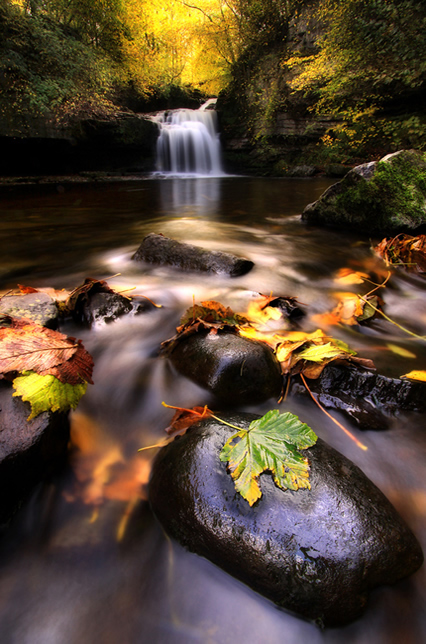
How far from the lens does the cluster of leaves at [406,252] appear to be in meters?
3.65

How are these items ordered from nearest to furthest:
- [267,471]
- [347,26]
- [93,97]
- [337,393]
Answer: [267,471] < [337,393] < [347,26] < [93,97]

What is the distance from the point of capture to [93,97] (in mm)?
16047

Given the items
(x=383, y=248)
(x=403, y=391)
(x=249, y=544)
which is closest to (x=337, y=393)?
(x=403, y=391)

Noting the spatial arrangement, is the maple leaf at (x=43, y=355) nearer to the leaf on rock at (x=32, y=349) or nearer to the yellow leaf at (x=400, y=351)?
the leaf on rock at (x=32, y=349)

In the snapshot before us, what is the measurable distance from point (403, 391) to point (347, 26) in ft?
66.2

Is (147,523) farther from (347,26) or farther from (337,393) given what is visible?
(347,26)

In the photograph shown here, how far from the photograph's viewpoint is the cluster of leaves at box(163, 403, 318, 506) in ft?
3.54

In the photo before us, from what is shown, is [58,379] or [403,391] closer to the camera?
[58,379]

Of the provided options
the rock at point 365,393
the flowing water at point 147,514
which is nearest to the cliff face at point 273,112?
the flowing water at point 147,514

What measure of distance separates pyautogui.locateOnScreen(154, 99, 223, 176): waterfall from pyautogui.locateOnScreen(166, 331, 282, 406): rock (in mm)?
19276

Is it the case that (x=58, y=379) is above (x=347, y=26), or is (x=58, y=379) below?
below

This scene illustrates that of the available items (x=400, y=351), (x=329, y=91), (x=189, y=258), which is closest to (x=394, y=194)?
(x=189, y=258)

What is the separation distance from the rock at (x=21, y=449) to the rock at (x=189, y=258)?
2420mm

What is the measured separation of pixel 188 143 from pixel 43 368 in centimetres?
A: 2130
